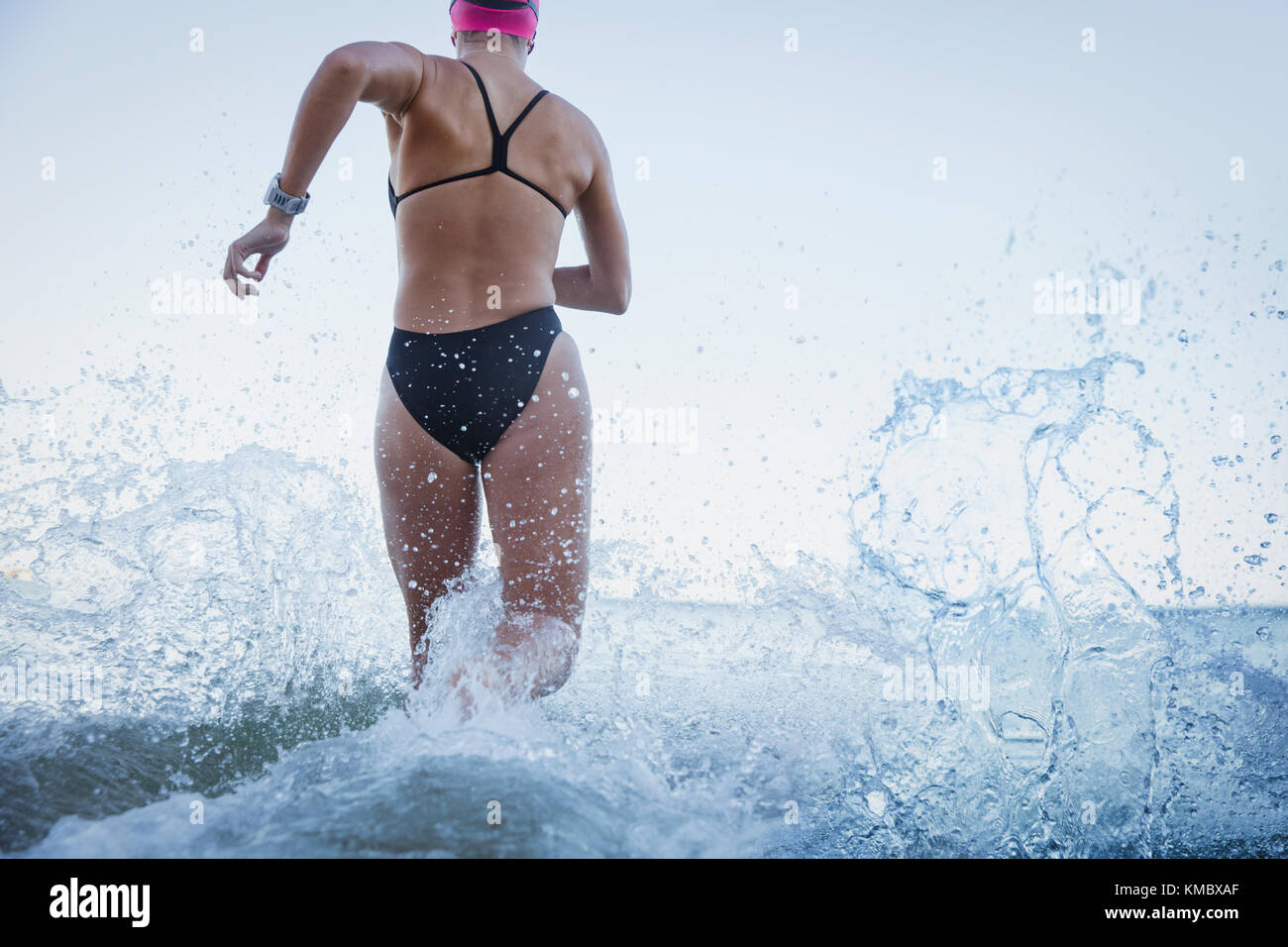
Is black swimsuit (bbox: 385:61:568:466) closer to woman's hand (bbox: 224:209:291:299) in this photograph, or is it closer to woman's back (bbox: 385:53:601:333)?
woman's back (bbox: 385:53:601:333)

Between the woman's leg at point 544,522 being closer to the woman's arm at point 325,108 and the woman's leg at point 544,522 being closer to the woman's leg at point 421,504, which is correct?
the woman's leg at point 421,504

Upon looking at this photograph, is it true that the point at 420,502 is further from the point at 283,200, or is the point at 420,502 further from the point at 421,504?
the point at 283,200

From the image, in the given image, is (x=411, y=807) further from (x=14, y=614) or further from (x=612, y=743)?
(x=14, y=614)

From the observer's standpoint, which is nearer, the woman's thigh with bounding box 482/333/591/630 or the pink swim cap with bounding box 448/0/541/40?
the woman's thigh with bounding box 482/333/591/630

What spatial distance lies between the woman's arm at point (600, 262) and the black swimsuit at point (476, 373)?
298 millimetres

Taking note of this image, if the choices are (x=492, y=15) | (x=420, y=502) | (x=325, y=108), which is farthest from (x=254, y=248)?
(x=492, y=15)

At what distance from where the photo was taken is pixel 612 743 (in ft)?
5.65

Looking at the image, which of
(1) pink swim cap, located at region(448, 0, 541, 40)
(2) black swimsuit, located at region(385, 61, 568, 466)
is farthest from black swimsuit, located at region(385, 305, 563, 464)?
(1) pink swim cap, located at region(448, 0, 541, 40)

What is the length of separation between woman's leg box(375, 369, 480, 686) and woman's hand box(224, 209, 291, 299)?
36 centimetres

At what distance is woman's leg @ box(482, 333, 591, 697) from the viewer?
175 centimetres

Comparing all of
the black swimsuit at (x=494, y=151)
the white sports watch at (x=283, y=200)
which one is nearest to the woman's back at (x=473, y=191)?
the black swimsuit at (x=494, y=151)

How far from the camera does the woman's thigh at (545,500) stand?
177cm

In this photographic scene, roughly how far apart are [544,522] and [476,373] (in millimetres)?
374
